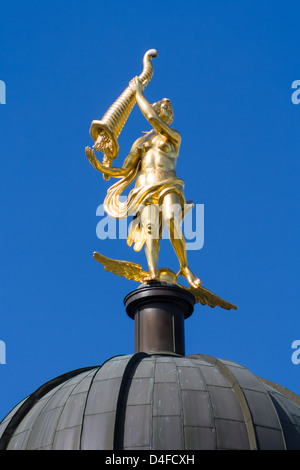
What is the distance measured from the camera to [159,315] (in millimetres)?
25281

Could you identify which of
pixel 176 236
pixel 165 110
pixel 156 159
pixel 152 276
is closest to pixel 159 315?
pixel 152 276

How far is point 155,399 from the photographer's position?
21625mm

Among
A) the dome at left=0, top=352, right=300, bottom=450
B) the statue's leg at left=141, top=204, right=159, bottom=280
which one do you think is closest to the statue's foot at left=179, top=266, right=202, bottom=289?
the statue's leg at left=141, top=204, right=159, bottom=280

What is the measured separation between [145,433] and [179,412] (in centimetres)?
92

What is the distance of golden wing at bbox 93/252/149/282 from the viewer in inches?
1024

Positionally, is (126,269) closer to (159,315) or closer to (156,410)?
(159,315)

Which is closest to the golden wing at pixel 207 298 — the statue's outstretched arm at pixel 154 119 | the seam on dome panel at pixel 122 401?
the seam on dome panel at pixel 122 401

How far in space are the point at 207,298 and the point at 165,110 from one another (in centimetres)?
534

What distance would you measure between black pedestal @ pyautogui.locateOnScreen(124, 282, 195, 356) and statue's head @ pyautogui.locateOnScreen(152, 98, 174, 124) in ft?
16.1

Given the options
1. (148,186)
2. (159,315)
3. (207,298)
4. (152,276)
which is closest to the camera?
(159,315)

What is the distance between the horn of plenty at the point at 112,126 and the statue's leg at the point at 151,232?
5.38 ft

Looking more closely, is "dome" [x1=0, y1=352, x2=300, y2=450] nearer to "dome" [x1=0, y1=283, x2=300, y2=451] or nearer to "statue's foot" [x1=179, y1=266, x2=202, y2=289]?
"dome" [x1=0, y1=283, x2=300, y2=451]

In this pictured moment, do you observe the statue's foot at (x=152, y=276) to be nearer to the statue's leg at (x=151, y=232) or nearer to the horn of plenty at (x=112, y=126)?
the statue's leg at (x=151, y=232)

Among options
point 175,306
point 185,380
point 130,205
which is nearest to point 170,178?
point 130,205
